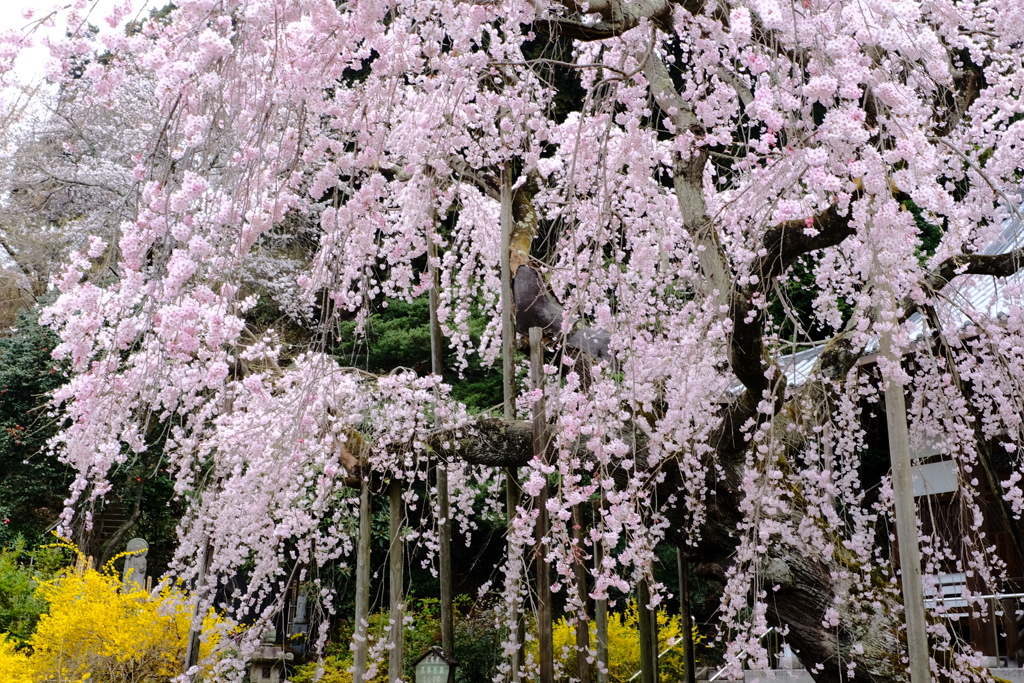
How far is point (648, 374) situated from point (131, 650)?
177 inches

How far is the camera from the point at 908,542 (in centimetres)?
330

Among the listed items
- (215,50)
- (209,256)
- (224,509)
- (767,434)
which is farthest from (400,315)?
(215,50)

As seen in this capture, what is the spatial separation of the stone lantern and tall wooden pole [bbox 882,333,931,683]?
3.10 meters

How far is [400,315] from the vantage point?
31.0 ft

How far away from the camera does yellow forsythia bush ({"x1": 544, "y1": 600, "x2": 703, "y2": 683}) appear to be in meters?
7.20

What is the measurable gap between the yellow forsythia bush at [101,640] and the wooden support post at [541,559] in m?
2.76

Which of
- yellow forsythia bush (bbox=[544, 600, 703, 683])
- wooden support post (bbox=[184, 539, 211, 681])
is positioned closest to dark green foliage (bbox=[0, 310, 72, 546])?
wooden support post (bbox=[184, 539, 211, 681])

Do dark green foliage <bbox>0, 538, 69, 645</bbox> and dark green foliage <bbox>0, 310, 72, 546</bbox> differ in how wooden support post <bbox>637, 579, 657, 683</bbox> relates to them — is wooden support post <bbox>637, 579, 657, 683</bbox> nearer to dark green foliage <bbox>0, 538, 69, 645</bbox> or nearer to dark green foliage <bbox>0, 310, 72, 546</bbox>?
dark green foliage <bbox>0, 538, 69, 645</bbox>

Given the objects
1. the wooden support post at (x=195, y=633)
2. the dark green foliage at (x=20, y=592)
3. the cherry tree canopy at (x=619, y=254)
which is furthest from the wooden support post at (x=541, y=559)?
the dark green foliage at (x=20, y=592)

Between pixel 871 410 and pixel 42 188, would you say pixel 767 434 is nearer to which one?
pixel 871 410

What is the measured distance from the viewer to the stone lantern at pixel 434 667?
5512 mm

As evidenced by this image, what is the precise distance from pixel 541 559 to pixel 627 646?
3538 mm

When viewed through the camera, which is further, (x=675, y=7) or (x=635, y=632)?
(x=635, y=632)

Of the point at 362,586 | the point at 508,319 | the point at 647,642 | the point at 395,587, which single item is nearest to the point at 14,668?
the point at 362,586
